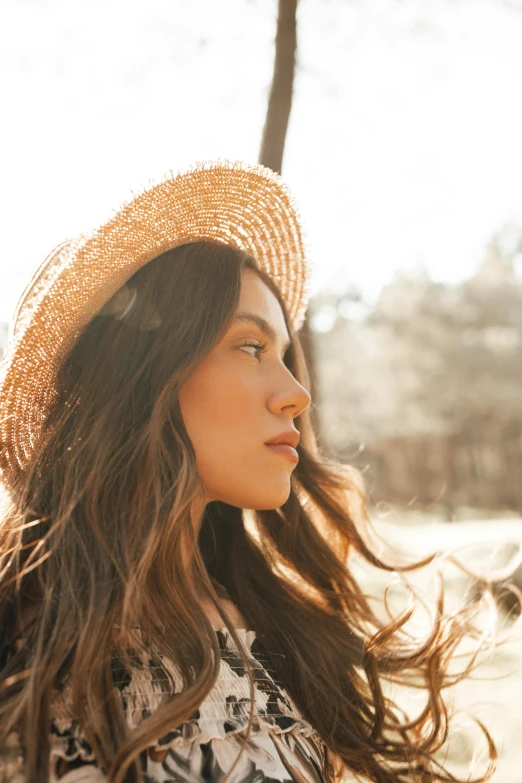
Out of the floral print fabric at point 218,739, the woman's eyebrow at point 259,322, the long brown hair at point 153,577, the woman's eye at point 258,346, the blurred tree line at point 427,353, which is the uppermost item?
the blurred tree line at point 427,353

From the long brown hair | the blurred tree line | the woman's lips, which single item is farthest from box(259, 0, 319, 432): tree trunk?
the blurred tree line

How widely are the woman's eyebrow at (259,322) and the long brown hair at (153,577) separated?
3cm

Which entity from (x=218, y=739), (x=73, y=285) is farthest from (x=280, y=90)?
(x=218, y=739)

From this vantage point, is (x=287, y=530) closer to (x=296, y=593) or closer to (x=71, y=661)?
(x=296, y=593)

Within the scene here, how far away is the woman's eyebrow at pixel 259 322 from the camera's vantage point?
6.74 ft

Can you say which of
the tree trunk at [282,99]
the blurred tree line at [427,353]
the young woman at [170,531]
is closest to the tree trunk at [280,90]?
the tree trunk at [282,99]

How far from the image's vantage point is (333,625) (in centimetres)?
247

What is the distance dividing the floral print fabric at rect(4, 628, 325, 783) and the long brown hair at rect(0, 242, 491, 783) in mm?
44

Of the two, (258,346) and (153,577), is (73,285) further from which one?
(153,577)

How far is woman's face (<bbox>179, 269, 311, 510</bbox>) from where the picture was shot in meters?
1.95

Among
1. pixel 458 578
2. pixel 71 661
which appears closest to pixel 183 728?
pixel 71 661

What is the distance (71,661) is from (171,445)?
1.79ft

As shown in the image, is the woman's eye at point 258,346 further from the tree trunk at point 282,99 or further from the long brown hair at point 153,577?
the tree trunk at point 282,99

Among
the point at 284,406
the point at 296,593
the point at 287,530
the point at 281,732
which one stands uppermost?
the point at 284,406
